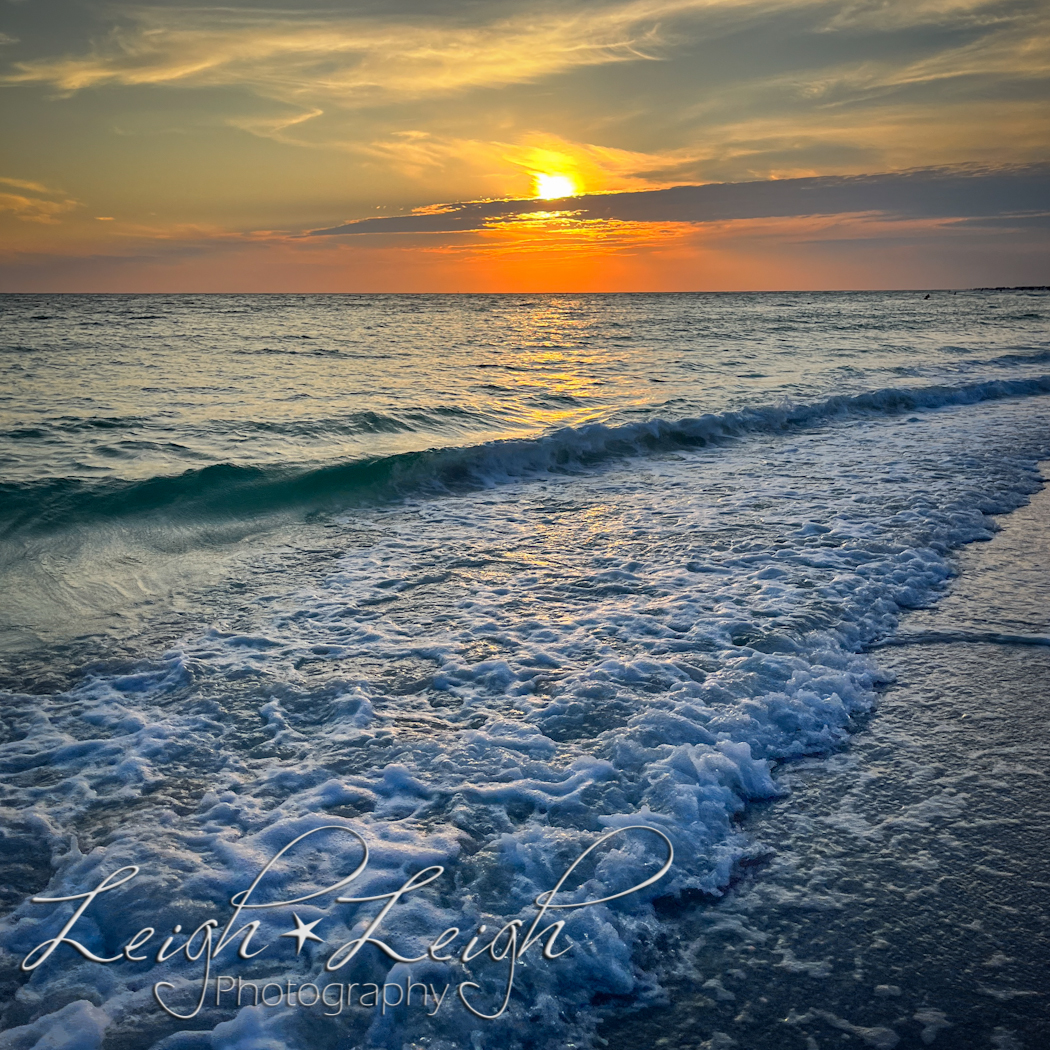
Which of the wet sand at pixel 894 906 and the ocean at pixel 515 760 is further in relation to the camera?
the ocean at pixel 515 760

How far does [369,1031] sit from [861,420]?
17.1 m

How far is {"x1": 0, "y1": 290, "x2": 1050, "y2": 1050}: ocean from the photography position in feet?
8.93

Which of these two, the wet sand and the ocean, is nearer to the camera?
the wet sand

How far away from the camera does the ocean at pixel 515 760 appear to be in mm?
2723

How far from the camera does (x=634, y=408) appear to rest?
1700 centimetres

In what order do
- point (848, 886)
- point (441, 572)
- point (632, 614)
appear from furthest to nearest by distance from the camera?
point (441, 572)
point (632, 614)
point (848, 886)

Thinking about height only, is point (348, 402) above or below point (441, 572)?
above

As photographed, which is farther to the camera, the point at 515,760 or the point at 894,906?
the point at 515,760

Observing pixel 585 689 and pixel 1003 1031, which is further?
pixel 585 689

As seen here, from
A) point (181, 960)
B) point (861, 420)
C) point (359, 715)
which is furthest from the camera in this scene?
point (861, 420)

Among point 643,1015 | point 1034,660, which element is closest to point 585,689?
point 643,1015

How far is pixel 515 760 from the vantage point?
4.13 metres

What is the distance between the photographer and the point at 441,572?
7.41 meters

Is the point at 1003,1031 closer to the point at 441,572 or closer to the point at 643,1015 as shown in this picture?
the point at 643,1015
